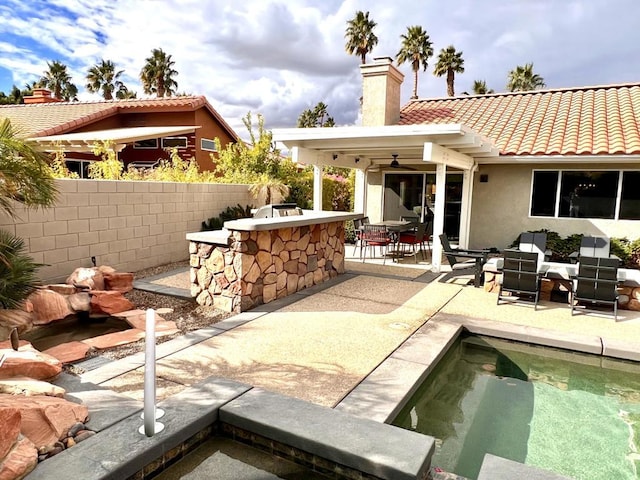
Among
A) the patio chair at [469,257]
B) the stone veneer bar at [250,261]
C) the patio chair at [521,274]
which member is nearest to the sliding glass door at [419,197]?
the patio chair at [469,257]

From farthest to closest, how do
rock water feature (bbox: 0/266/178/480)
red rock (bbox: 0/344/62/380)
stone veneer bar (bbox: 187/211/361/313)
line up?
1. stone veneer bar (bbox: 187/211/361/313)
2. red rock (bbox: 0/344/62/380)
3. rock water feature (bbox: 0/266/178/480)

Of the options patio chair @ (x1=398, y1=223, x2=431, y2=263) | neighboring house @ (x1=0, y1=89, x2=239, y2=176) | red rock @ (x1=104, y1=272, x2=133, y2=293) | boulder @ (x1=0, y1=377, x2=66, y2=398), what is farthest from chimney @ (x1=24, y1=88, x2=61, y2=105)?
boulder @ (x1=0, y1=377, x2=66, y2=398)

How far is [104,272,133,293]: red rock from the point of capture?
24.5 feet

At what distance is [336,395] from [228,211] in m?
9.02

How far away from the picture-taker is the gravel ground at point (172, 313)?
5.18 metres

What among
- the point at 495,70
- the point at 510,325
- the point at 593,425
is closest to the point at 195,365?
the point at 593,425

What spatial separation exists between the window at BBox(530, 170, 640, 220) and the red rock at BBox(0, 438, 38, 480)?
13046mm

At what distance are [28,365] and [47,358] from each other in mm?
276

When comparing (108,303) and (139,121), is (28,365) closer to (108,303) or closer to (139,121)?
(108,303)

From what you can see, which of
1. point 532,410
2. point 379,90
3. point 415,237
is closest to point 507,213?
point 415,237

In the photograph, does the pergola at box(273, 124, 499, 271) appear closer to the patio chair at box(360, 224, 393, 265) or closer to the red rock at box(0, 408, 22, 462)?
the patio chair at box(360, 224, 393, 265)

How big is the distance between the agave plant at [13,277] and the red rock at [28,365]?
177 cm

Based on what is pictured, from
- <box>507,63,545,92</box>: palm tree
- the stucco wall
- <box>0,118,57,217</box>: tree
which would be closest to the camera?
<box>0,118,57,217</box>: tree

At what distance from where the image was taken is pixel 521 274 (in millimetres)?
7648
